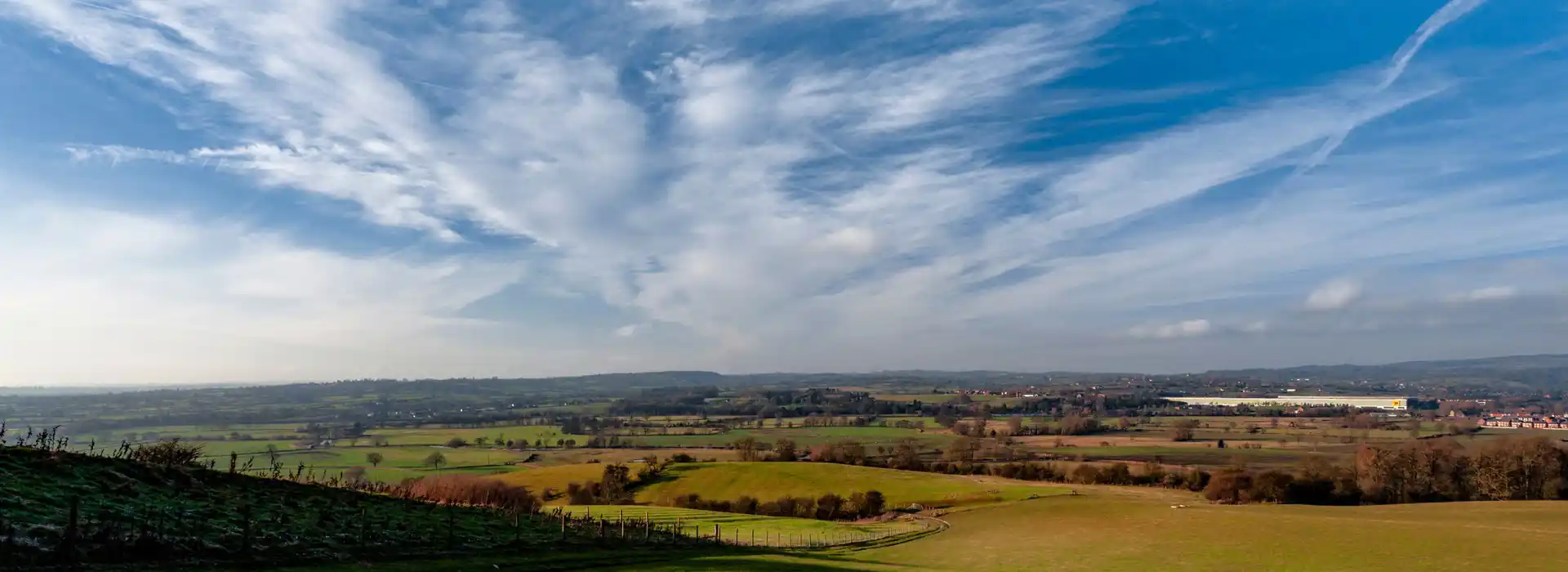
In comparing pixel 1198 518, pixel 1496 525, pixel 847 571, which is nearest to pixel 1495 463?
pixel 1496 525

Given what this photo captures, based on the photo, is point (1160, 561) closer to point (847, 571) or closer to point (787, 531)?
point (847, 571)

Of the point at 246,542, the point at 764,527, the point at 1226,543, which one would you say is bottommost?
the point at 764,527

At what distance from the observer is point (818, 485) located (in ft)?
293

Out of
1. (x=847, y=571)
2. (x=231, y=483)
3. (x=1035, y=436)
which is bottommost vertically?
(x=1035, y=436)

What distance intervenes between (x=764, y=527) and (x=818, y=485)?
3050 centimetres

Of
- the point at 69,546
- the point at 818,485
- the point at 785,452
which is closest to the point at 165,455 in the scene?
the point at 69,546

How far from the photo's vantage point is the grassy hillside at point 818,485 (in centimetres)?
7875

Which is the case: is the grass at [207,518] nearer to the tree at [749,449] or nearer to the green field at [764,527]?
the green field at [764,527]

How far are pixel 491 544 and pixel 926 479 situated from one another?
70528 millimetres

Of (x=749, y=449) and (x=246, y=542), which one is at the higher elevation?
(x=246, y=542)

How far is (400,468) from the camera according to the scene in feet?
352

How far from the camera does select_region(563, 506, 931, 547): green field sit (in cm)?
4916

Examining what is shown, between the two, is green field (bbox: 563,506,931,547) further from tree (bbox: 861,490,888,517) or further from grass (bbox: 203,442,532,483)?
grass (bbox: 203,442,532,483)

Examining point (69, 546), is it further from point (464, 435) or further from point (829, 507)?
point (464, 435)
